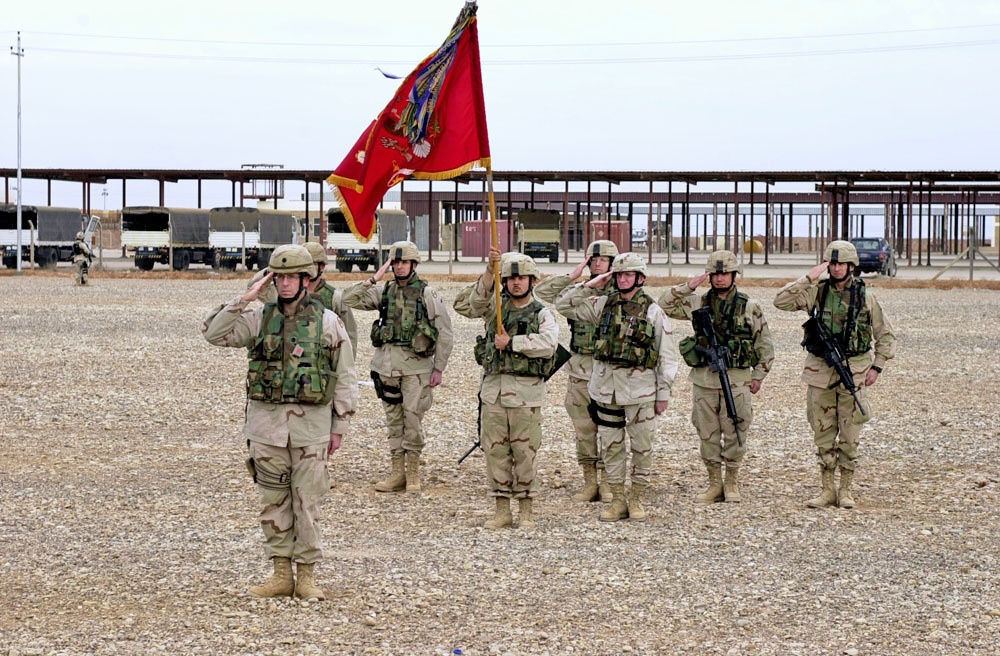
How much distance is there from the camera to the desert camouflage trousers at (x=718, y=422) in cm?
906

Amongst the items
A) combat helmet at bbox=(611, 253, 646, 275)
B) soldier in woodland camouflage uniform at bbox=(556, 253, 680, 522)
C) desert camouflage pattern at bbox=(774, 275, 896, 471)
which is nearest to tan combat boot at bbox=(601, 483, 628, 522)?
soldier in woodland camouflage uniform at bbox=(556, 253, 680, 522)

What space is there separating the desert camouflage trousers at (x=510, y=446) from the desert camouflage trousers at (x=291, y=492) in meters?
1.89

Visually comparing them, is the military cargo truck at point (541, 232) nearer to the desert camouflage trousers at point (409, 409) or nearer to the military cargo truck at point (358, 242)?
the military cargo truck at point (358, 242)

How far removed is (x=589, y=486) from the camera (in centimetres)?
920

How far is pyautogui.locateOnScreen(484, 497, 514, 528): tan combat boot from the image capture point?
823 cm

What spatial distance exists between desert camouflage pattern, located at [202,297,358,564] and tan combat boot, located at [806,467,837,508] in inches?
156

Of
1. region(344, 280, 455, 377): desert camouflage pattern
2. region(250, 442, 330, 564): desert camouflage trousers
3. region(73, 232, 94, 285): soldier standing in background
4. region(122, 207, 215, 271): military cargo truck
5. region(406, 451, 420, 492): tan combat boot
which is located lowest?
region(406, 451, 420, 492): tan combat boot

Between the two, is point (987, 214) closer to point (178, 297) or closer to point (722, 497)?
point (178, 297)

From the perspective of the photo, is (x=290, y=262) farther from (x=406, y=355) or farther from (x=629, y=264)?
(x=406, y=355)

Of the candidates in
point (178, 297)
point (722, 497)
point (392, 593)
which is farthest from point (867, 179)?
point (392, 593)

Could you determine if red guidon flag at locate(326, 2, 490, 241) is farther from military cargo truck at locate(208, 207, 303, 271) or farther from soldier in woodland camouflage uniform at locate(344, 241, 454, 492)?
military cargo truck at locate(208, 207, 303, 271)

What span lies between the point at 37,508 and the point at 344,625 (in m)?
3.47

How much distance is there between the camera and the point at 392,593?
660 centimetres

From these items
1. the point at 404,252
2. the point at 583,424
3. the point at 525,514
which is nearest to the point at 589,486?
the point at 583,424
